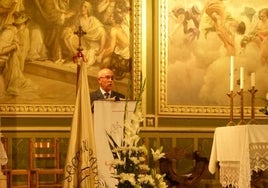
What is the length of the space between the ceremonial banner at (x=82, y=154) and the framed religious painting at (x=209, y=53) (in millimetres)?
3650

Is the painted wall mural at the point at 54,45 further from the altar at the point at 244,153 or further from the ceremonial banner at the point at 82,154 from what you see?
the altar at the point at 244,153

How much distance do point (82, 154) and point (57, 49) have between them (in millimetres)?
3840

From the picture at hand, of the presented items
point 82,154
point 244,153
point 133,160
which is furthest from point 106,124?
point 133,160

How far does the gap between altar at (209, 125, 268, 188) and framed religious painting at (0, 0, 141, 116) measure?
3252mm

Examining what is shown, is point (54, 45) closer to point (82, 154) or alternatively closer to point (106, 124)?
point (106, 124)

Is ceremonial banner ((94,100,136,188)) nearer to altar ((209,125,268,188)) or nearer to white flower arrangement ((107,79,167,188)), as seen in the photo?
altar ((209,125,268,188))

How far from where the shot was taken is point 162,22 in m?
10.3

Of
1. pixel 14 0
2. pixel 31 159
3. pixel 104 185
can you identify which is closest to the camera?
pixel 104 185

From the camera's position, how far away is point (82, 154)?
21.3 feet

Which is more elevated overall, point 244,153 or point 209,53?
point 209,53

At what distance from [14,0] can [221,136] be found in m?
4.70

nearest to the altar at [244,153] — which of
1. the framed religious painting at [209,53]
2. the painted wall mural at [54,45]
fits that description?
the framed religious painting at [209,53]

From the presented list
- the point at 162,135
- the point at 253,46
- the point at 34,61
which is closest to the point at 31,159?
the point at 34,61

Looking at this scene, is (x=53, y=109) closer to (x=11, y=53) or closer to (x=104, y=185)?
(x=11, y=53)
